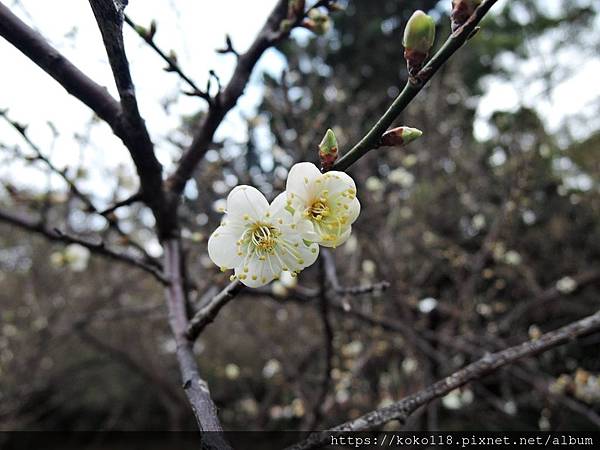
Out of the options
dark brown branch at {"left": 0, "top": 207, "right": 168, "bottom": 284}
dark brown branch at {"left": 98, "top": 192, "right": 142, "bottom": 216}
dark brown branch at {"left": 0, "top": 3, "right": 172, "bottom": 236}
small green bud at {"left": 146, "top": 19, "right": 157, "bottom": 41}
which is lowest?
dark brown branch at {"left": 0, "top": 207, "right": 168, "bottom": 284}

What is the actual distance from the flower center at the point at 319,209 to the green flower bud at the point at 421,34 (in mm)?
330

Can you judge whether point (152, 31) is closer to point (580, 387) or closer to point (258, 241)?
point (258, 241)

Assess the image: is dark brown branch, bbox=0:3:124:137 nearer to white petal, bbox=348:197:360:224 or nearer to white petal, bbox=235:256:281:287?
white petal, bbox=235:256:281:287

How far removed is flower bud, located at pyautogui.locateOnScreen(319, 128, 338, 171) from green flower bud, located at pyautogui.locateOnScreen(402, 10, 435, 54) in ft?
0.64

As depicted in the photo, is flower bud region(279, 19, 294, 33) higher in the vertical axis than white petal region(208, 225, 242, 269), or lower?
higher

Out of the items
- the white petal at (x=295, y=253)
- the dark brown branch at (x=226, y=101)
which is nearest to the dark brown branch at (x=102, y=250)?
the dark brown branch at (x=226, y=101)

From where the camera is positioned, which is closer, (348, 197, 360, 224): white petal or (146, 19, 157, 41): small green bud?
(348, 197, 360, 224): white petal

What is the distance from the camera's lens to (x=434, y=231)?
4.80 m

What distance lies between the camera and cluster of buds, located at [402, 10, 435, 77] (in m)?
0.70

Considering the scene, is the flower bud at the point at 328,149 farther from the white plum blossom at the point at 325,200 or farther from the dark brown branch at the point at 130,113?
the dark brown branch at the point at 130,113

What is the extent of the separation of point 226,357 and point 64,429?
3.07 m

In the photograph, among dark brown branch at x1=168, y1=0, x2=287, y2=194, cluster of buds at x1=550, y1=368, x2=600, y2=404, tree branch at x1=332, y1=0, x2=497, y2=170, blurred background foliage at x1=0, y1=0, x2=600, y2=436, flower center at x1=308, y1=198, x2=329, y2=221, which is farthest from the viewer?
blurred background foliage at x1=0, y1=0, x2=600, y2=436

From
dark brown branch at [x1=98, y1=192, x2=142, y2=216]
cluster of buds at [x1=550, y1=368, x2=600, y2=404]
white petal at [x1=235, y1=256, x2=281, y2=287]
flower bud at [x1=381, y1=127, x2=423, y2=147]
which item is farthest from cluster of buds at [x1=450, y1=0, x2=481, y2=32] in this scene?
cluster of buds at [x1=550, y1=368, x2=600, y2=404]

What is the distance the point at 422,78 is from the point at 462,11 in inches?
5.1
